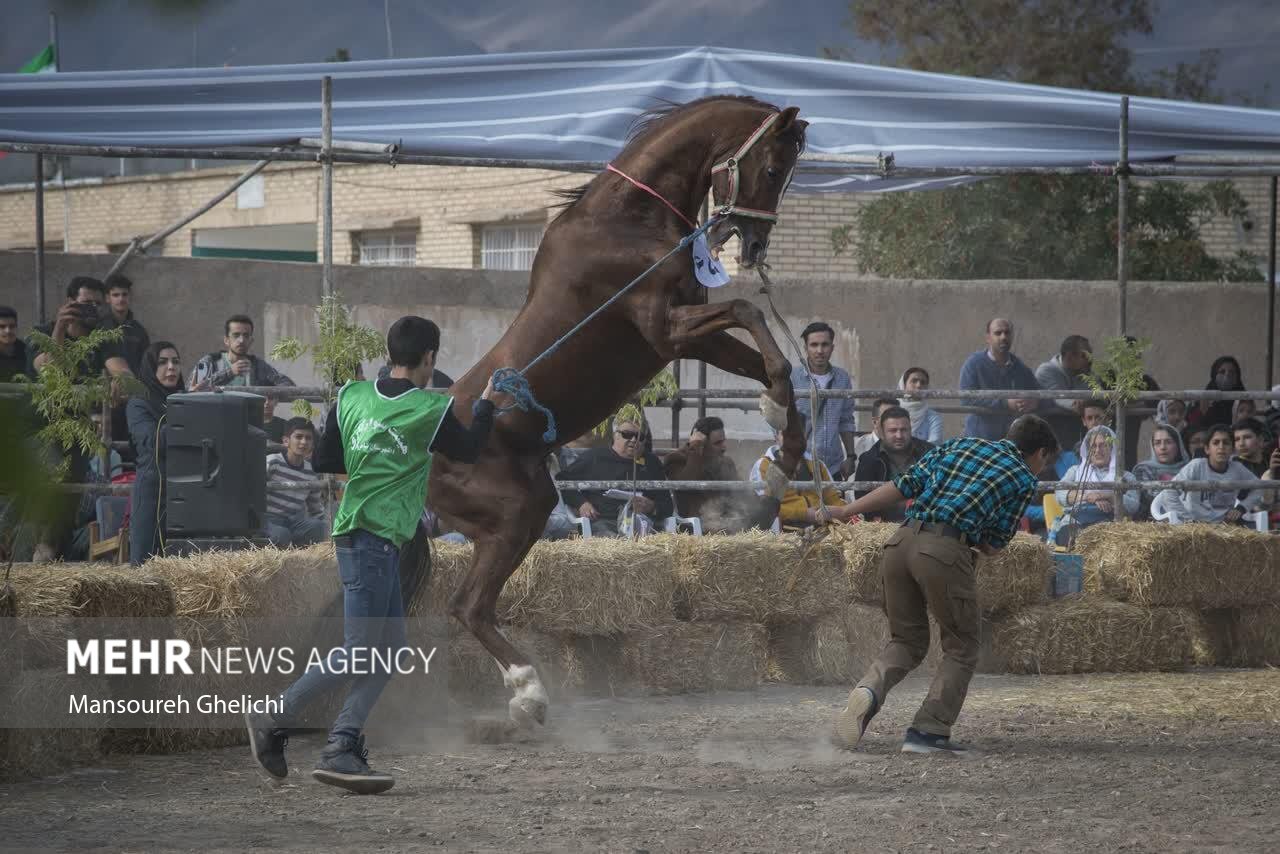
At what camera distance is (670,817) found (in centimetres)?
497

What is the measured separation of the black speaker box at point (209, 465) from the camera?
23.3ft

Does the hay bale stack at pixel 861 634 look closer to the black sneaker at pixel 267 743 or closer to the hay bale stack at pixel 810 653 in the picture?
the hay bale stack at pixel 810 653

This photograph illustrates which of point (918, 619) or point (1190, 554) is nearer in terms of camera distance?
point (918, 619)

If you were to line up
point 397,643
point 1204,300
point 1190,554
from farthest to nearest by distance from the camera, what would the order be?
1. point 1204,300
2. point 1190,554
3. point 397,643

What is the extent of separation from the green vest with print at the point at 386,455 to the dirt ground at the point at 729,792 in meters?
0.99

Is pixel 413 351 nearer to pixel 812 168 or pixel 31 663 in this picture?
pixel 31 663

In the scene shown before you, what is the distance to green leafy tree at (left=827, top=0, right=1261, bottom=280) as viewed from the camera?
821 inches

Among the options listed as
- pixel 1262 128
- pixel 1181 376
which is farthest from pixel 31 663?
pixel 1181 376

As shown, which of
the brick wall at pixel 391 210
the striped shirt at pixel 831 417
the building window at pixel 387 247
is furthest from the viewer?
the building window at pixel 387 247

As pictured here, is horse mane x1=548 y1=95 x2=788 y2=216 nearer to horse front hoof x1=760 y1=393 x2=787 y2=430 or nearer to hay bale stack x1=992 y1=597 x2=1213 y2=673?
horse front hoof x1=760 y1=393 x2=787 y2=430

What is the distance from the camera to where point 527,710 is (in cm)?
623

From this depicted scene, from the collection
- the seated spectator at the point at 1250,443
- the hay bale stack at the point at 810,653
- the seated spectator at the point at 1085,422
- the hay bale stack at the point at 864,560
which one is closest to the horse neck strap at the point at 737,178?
the hay bale stack at the point at 864,560

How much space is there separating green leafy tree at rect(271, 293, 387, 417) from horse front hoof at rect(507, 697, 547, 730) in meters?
2.89

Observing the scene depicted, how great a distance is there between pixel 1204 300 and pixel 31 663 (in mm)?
13019
